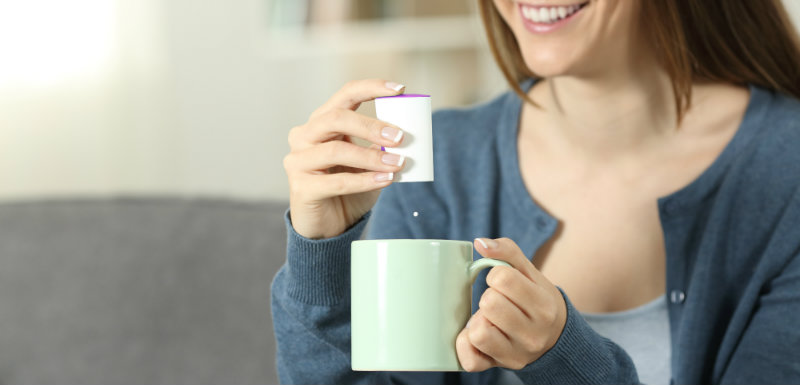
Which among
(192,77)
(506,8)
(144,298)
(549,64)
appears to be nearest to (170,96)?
(192,77)

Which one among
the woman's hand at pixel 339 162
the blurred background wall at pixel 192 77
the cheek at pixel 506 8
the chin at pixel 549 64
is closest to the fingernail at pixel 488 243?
the woman's hand at pixel 339 162

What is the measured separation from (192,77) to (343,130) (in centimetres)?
266

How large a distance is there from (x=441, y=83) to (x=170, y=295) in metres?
2.15

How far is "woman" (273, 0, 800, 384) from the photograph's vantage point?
98 cm

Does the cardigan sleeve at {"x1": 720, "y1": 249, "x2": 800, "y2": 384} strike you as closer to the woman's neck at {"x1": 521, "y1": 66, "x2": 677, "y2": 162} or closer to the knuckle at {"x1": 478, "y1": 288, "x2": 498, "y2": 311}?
the woman's neck at {"x1": 521, "y1": 66, "x2": 677, "y2": 162}

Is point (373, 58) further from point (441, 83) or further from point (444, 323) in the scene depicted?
point (444, 323)

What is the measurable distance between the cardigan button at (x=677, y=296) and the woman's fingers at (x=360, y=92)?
0.52m

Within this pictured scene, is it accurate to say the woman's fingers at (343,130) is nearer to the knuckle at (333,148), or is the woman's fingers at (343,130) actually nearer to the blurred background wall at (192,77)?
the knuckle at (333,148)

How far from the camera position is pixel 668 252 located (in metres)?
1.12

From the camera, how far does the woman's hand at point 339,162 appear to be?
2.49 ft

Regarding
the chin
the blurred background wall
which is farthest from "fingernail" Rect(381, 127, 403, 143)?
the blurred background wall

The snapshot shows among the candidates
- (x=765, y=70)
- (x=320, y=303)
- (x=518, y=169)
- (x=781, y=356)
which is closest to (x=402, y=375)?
(x=320, y=303)

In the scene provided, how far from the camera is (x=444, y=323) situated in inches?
28.5

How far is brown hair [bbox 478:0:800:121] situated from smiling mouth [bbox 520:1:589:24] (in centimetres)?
14
